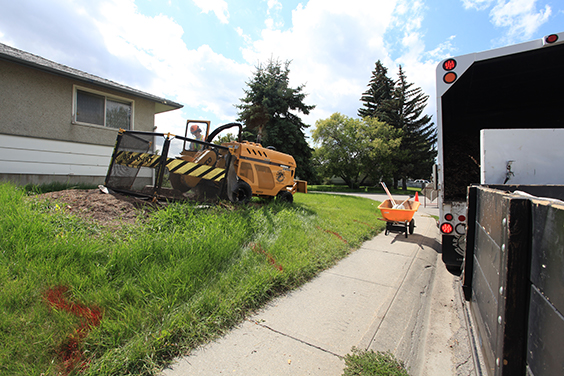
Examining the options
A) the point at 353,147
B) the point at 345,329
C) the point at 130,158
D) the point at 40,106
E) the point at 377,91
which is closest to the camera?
the point at 345,329

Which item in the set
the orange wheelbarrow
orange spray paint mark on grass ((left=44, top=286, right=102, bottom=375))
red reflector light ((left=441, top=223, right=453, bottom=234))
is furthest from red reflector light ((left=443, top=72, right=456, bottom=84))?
orange spray paint mark on grass ((left=44, top=286, right=102, bottom=375))

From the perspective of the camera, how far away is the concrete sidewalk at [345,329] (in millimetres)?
2043

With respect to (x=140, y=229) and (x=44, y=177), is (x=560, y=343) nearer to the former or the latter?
(x=140, y=229)

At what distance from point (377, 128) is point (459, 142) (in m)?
29.7

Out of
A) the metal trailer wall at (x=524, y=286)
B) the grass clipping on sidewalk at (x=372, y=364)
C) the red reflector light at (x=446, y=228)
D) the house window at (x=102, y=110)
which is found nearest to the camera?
the metal trailer wall at (x=524, y=286)

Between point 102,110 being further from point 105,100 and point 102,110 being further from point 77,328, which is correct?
point 77,328

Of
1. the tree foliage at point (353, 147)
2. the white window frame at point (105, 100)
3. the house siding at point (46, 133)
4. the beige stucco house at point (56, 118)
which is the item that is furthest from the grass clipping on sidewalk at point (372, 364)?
the tree foliage at point (353, 147)

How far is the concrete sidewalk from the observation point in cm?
204

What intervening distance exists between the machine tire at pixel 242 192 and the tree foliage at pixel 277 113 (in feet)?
55.8

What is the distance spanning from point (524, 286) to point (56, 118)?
10.7 meters

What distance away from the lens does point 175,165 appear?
16.6 feet

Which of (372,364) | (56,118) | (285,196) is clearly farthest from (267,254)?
(56,118)

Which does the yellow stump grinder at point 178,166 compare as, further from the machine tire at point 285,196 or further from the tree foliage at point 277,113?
the tree foliage at point 277,113

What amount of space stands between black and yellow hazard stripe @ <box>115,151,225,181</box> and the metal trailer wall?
467cm
